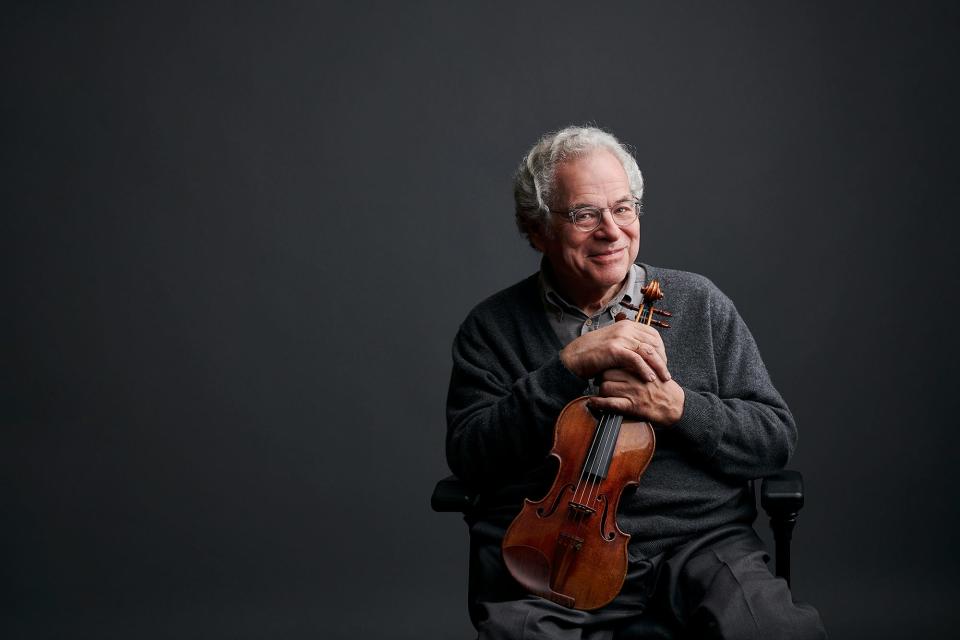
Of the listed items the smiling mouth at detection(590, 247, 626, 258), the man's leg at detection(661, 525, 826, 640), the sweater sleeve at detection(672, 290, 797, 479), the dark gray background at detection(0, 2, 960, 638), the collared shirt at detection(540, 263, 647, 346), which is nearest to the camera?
the man's leg at detection(661, 525, 826, 640)

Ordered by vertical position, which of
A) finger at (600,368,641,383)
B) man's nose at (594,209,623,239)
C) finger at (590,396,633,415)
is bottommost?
finger at (590,396,633,415)

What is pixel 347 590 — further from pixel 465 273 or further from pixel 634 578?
pixel 634 578

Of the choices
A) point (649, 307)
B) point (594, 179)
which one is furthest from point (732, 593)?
point (594, 179)

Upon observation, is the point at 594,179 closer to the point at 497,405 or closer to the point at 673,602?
the point at 497,405

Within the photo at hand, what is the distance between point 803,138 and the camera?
3760 millimetres

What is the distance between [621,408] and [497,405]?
1.02 ft

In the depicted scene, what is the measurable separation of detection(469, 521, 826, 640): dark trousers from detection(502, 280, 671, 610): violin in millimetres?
54

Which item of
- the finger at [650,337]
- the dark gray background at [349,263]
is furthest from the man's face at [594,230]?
the dark gray background at [349,263]

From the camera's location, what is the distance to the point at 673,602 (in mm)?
2439

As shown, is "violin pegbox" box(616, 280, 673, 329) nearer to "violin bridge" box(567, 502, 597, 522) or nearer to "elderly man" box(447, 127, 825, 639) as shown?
"elderly man" box(447, 127, 825, 639)

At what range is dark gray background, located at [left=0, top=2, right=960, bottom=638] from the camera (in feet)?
12.3

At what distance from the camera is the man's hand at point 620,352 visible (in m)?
2.38

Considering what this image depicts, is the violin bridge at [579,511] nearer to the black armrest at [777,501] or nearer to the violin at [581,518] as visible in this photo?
the violin at [581,518]

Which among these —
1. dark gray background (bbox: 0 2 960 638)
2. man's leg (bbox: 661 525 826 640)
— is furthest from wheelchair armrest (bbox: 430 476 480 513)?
dark gray background (bbox: 0 2 960 638)
